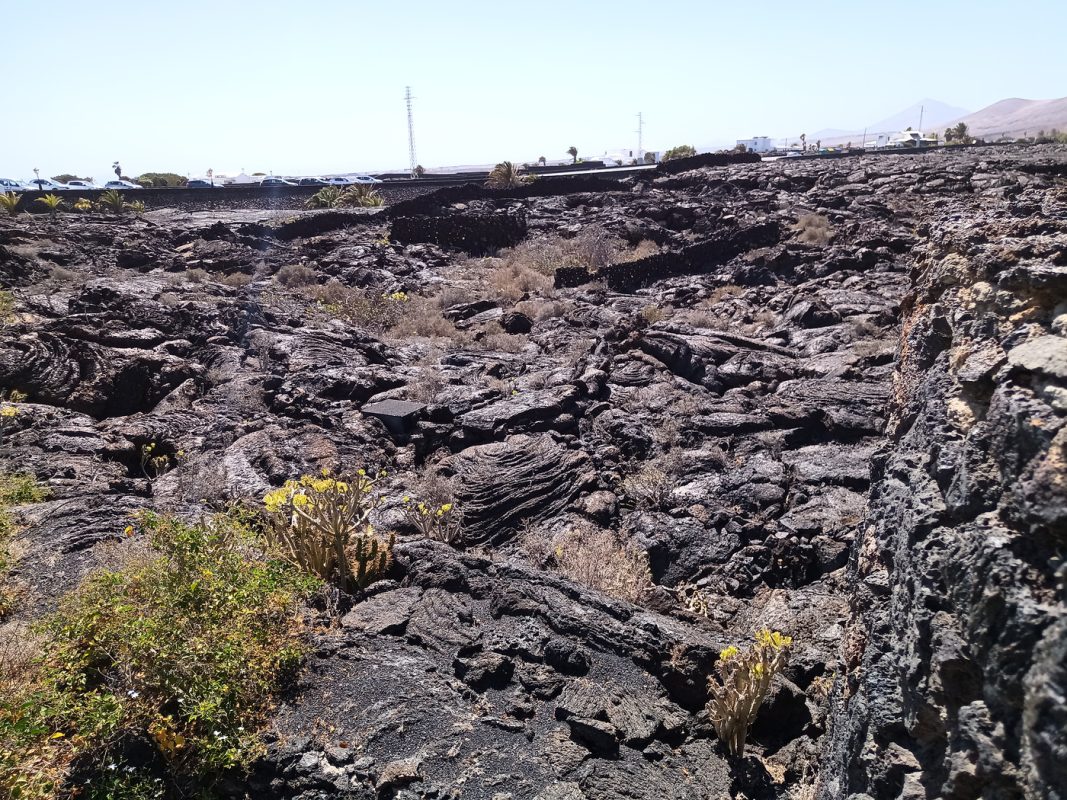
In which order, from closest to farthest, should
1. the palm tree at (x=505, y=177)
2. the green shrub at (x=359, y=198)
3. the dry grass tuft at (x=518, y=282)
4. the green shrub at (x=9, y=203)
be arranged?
the dry grass tuft at (x=518, y=282), the green shrub at (x=9, y=203), the green shrub at (x=359, y=198), the palm tree at (x=505, y=177)

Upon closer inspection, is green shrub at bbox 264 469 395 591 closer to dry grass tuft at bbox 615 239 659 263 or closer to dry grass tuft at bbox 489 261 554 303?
dry grass tuft at bbox 489 261 554 303

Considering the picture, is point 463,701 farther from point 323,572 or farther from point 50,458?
point 50,458

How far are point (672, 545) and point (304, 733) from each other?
13.1ft

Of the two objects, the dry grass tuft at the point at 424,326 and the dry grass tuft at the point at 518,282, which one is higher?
the dry grass tuft at the point at 518,282

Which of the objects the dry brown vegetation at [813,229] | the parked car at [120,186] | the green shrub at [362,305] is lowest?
the green shrub at [362,305]

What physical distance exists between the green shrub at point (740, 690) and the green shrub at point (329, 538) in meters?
2.50

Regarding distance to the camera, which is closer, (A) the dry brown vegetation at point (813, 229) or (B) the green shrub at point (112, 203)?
(A) the dry brown vegetation at point (813, 229)

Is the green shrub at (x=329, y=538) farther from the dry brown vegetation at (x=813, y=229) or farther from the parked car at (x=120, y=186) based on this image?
the parked car at (x=120, y=186)

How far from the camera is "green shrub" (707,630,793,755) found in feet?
11.4

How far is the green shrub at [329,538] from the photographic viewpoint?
4812 millimetres

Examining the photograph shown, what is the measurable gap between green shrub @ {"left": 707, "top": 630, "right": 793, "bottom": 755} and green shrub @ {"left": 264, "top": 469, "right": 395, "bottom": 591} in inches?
98.4

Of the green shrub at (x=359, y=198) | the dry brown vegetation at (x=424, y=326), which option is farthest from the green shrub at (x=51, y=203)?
the dry brown vegetation at (x=424, y=326)

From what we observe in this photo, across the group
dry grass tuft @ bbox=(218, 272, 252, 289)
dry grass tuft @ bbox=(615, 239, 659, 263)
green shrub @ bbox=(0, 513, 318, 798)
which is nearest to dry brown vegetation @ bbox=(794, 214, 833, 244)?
dry grass tuft @ bbox=(615, 239, 659, 263)

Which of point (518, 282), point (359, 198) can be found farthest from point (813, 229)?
point (359, 198)
